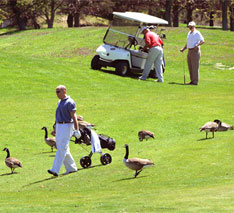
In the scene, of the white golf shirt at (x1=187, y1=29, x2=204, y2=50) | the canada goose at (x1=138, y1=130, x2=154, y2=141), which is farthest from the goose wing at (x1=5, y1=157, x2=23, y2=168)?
the white golf shirt at (x1=187, y1=29, x2=204, y2=50)

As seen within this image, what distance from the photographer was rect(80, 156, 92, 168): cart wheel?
17.6 meters

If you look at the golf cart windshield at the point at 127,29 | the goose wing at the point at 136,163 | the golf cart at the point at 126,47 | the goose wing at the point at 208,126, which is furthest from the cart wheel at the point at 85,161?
the golf cart windshield at the point at 127,29

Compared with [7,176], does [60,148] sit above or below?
above

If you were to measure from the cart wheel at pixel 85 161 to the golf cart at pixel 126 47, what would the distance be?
22206 mm

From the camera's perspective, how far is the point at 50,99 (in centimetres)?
3119

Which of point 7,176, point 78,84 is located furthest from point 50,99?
point 7,176

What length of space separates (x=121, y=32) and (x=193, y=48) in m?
5.55

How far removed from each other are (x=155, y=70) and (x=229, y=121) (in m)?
14.8

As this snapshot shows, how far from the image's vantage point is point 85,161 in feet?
58.0

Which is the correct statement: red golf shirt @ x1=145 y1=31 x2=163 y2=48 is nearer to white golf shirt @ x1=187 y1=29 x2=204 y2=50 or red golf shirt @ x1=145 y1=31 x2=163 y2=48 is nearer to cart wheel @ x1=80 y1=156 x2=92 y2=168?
white golf shirt @ x1=187 y1=29 x2=204 y2=50

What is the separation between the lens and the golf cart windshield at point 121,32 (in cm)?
4000

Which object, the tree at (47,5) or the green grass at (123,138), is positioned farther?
the tree at (47,5)

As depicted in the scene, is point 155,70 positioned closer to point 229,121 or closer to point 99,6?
point 229,121

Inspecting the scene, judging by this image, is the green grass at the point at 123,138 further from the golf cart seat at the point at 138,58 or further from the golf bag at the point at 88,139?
the golf cart seat at the point at 138,58
